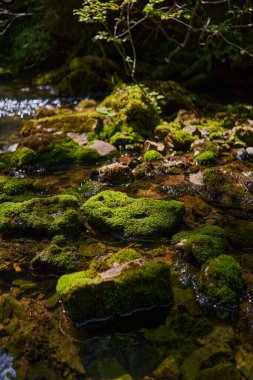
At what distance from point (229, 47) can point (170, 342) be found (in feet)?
31.7

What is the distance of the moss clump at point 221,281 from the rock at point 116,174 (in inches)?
111

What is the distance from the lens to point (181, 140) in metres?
7.73

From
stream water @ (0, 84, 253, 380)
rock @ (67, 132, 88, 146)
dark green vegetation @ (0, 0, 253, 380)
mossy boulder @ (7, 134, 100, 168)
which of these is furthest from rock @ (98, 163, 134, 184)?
stream water @ (0, 84, 253, 380)

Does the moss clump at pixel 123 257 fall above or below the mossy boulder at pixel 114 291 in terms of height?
below

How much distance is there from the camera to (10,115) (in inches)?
408

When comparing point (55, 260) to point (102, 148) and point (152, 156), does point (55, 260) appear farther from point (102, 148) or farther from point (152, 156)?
point (102, 148)

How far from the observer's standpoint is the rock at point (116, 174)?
657 centimetres

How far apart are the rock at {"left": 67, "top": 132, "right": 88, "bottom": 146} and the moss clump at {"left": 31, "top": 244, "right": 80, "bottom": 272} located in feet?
12.1

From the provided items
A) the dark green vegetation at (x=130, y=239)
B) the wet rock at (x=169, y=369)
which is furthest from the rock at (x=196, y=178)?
the wet rock at (x=169, y=369)

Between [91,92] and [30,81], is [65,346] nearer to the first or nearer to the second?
[91,92]

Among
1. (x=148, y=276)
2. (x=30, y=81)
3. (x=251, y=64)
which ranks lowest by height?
(x=30, y=81)

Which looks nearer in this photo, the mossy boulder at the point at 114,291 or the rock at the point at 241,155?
the mossy boulder at the point at 114,291

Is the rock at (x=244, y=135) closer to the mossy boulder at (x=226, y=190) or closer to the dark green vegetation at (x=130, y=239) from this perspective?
the dark green vegetation at (x=130, y=239)

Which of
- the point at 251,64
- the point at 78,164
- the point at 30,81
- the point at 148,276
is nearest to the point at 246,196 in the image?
the point at 148,276
